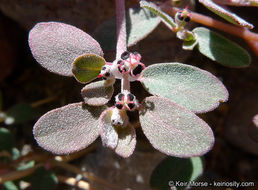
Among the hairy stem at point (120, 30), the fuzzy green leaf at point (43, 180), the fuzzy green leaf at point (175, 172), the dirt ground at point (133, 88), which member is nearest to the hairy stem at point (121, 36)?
the hairy stem at point (120, 30)

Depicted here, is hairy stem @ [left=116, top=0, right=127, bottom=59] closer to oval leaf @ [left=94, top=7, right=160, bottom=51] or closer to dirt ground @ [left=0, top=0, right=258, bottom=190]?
oval leaf @ [left=94, top=7, right=160, bottom=51]

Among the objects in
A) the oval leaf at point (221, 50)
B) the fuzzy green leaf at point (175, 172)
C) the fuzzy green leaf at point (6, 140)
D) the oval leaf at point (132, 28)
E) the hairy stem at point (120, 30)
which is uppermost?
the hairy stem at point (120, 30)

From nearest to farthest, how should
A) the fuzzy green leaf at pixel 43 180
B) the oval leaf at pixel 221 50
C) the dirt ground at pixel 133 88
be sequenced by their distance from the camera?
1. the oval leaf at pixel 221 50
2. the fuzzy green leaf at pixel 43 180
3. the dirt ground at pixel 133 88

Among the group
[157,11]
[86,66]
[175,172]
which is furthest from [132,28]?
[175,172]

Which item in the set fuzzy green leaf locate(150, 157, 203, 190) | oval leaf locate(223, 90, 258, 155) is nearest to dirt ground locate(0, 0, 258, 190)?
oval leaf locate(223, 90, 258, 155)

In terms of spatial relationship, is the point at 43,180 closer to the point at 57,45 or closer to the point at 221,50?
the point at 57,45

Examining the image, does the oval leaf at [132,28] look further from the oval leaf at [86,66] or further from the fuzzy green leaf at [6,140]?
the fuzzy green leaf at [6,140]

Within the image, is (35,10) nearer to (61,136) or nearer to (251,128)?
(61,136)

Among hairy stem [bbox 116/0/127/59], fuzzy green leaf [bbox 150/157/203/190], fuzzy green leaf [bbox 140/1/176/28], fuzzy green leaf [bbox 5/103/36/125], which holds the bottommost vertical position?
fuzzy green leaf [bbox 150/157/203/190]
